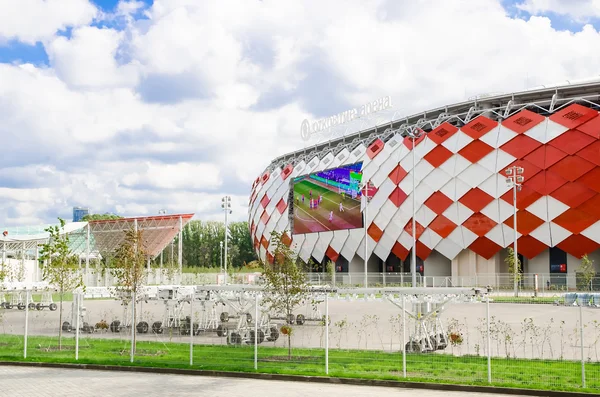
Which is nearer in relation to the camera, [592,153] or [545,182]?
[592,153]

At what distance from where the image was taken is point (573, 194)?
54.7 metres

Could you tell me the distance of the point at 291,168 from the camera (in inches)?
3445

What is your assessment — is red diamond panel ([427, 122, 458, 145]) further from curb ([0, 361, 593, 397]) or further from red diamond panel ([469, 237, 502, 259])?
curb ([0, 361, 593, 397])

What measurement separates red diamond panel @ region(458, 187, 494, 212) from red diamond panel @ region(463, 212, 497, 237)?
690 mm

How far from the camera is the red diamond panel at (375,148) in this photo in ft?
237

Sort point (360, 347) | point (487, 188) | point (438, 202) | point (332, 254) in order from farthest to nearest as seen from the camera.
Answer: point (332, 254), point (438, 202), point (487, 188), point (360, 347)

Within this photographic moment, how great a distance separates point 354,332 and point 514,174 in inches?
1120

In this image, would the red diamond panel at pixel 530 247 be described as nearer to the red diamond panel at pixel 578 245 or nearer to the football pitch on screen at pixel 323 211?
the red diamond panel at pixel 578 245

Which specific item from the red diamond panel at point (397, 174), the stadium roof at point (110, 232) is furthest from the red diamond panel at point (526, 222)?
the stadium roof at point (110, 232)

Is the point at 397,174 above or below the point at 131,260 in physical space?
above

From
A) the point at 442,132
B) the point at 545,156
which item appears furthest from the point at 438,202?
the point at 545,156

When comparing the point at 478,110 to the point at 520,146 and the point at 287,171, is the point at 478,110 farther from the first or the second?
the point at 287,171

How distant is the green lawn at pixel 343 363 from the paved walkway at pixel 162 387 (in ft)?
3.18

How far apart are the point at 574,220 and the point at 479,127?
12689mm
